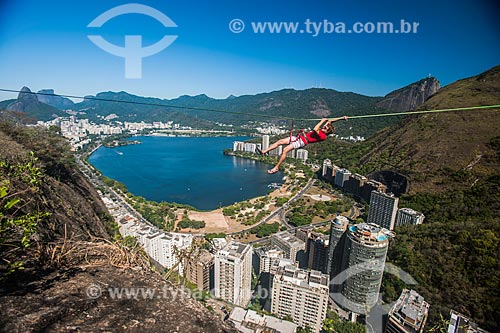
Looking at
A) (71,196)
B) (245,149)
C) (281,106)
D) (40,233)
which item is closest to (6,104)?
(245,149)

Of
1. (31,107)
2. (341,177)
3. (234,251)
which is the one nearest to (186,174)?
(341,177)

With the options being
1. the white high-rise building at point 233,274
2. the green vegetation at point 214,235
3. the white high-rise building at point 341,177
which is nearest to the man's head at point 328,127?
the white high-rise building at point 233,274

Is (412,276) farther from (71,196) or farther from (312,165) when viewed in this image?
(312,165)

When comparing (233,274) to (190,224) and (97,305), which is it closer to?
(190,224)

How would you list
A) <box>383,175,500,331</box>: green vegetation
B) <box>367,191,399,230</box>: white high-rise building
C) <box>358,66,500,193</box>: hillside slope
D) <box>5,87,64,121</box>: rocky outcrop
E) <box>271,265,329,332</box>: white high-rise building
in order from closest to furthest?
1. <box>271,265,329,332</box>: white high-rise building
2. <box>383,175,500,331</box>: green vegetation
3. <box>367,191,399,230</box>: white high-rise building
4. <box>358,66,500,193</box>: hillside slope
5. <box>5,87,64,121</box>: rocky outcrop

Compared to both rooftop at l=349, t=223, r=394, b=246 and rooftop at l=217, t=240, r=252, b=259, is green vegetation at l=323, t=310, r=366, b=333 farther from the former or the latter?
rooftop at l=217, t=240, r=252, b=259

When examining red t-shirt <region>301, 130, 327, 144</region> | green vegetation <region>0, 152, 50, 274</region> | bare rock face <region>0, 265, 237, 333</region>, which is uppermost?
red t-shirt <region>301, 130, 327, 144</region>

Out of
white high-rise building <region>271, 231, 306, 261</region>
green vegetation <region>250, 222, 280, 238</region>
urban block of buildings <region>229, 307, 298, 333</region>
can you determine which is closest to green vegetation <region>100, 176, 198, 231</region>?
green vegetation <region>250, 222, 280, 238</region>
